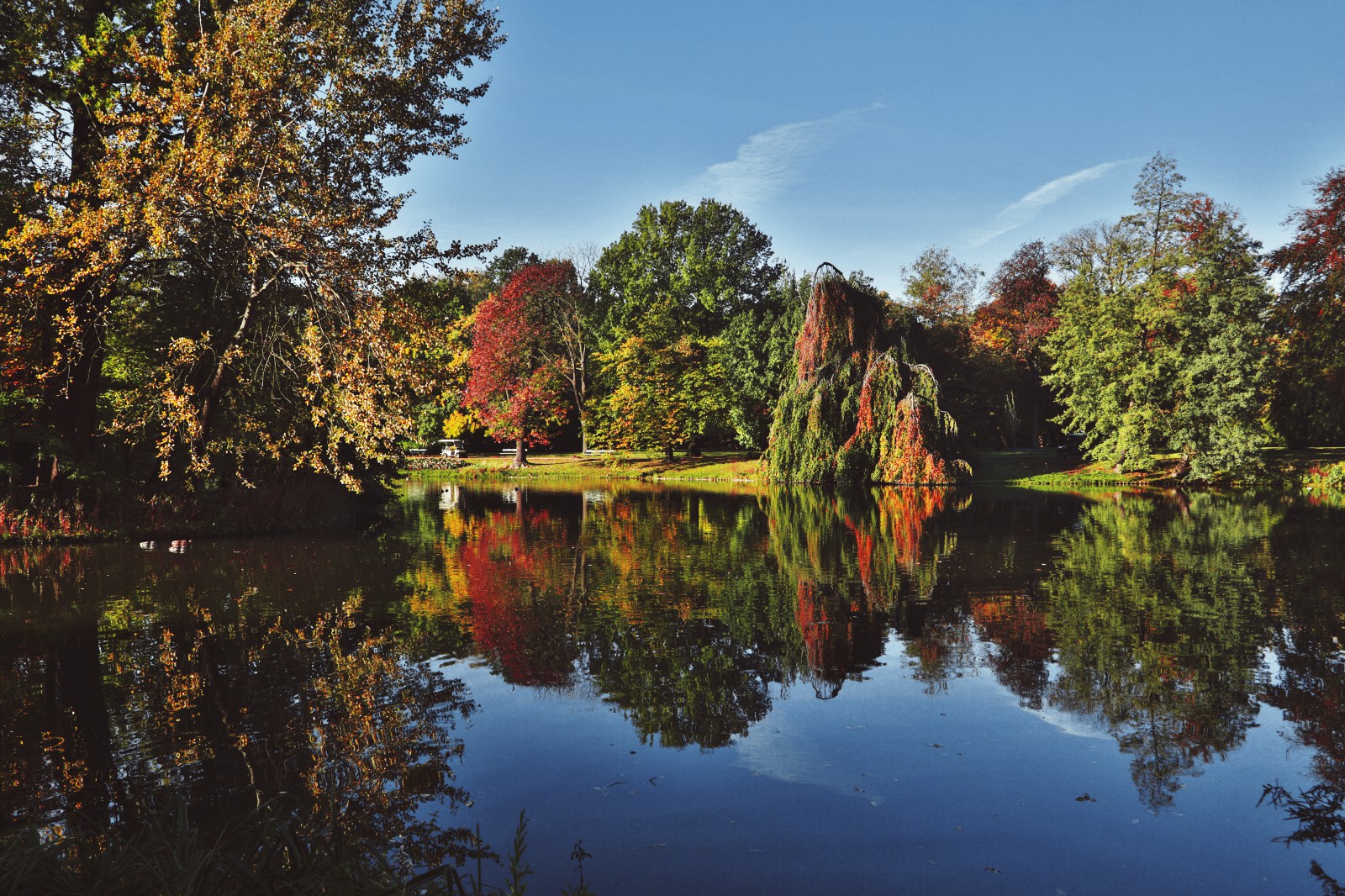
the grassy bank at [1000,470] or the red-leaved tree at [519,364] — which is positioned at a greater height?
the red-leaved tree at [519,364]

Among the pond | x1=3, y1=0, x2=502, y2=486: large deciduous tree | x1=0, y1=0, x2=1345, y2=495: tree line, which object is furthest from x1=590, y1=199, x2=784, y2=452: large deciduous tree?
the pond

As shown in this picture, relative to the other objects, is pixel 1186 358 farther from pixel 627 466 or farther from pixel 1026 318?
pixel 627 466

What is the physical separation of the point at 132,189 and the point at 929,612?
14948 millimetres

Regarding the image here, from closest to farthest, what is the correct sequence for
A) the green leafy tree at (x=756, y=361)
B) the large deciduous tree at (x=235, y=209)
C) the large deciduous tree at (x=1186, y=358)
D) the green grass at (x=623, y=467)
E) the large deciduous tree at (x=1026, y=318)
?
the large deciduous tree at (x=235, y=209) < the large deciduous tree at (x=1186, y=358) < the green grass at (x=623, y=467) < the green leafy tree at (x=756, y=361) < the large deciduous tree at (x=1026, y=318)

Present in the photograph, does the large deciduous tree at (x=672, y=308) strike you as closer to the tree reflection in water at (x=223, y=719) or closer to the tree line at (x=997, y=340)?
the tree line at (x=997, y=340)

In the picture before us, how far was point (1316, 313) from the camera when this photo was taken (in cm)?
3522

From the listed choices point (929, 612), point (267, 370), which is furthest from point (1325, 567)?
point (267, 370)

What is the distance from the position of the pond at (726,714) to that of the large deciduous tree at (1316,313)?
27.2 m

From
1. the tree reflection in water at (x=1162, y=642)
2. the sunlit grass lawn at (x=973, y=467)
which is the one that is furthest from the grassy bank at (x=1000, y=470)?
the tree reflection in water at (x=1162, y=642)

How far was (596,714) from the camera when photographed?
6625mm

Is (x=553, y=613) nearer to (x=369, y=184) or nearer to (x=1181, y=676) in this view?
(x=1181, y=676)

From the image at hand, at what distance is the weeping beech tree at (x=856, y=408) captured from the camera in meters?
32.5

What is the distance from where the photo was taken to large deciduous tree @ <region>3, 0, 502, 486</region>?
1405 centimetres

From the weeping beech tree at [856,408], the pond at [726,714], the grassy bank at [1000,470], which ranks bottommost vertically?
the pond at [726,714]
